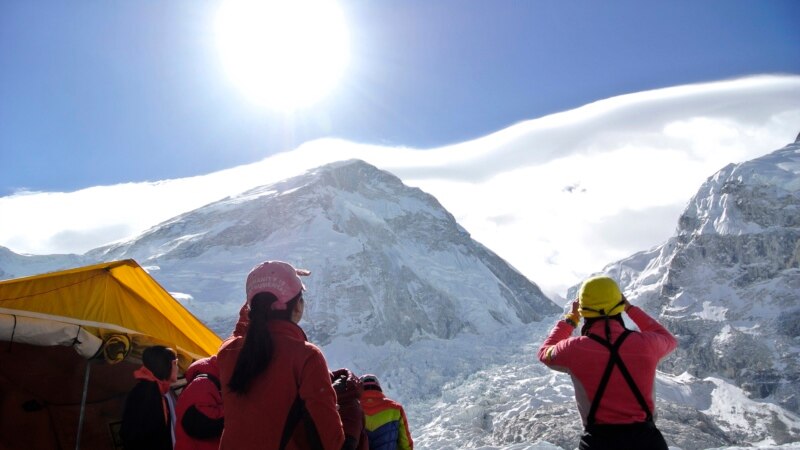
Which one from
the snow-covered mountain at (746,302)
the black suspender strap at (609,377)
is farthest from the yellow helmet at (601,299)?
the snow-covered mountain at (746,302)

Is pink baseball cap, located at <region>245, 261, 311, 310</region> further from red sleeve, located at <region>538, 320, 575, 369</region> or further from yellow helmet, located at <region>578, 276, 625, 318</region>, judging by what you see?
yellow helmet, located at <region>578, 276, 625, 318</region>

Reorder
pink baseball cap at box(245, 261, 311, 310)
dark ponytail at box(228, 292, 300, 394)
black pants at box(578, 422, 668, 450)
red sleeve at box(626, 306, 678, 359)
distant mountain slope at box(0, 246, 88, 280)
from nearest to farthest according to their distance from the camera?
dark ponytail at box(228, 292, 300, 394) < pink baseball cap at box(245, 261, 311, 310) < black pants at box(578, 422, 668, 450) < red sleeve at box(626, 306, 678, 359) < distant mountain slope at box(0, 246, 88, 280)

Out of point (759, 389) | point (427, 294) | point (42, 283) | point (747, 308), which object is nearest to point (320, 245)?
point (427, 294)

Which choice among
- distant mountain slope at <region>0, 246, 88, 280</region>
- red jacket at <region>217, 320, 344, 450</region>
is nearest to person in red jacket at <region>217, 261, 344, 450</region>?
red jacket at <region>217, 320, 344, 450</region>

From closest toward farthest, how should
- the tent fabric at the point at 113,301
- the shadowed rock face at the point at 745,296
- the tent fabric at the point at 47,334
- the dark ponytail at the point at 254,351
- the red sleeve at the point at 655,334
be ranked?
the dark ponytail at the point at 254,351 → the red sleeve at the point at 655,334 → the tent fabric at the point at 47,334 → the tent fabric at the point at 113,301 → the shadowed rock face at the point at 745,296

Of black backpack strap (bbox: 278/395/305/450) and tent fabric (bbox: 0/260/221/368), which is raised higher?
tent fabric (bbox: 0/260/221/368)

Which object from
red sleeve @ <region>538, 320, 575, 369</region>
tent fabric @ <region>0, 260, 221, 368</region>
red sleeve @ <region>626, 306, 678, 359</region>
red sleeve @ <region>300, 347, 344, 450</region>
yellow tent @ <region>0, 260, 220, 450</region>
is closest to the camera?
Answer: red sleeve @ <region>300, 347, 344, 450</region>

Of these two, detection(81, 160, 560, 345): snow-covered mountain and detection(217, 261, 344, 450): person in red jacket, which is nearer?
detection(217, 261, 344, 450): person in red jacket

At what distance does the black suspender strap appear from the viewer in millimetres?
3721

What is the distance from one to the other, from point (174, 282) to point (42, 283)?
431 feet

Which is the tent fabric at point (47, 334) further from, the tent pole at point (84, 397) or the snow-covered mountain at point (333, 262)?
the snow-covered mountain at point (333, 262)

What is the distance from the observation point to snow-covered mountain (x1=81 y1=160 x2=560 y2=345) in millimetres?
140125

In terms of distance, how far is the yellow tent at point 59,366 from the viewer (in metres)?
6.07

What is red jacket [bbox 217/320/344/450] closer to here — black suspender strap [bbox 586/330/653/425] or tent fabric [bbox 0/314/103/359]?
black suspender strap [bbox 586/330/653/425]
